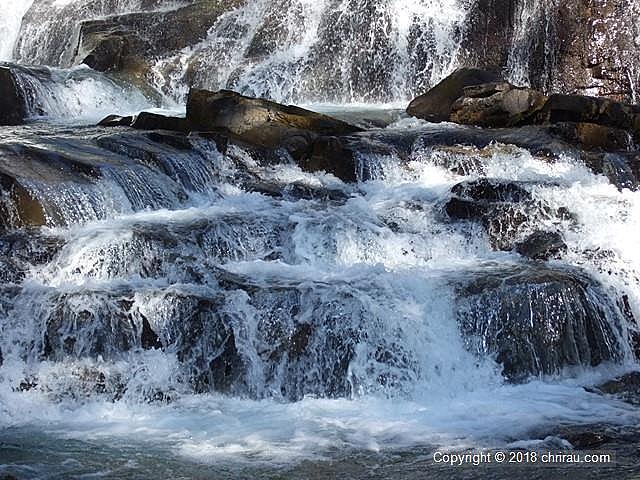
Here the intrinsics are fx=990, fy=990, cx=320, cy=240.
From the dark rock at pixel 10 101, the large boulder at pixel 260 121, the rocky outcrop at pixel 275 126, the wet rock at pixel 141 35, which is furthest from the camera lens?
the wet rock at pixel 141 35

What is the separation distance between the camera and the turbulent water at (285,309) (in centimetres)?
698

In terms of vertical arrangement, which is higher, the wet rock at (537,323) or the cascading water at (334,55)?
the cascading water at (334,55)

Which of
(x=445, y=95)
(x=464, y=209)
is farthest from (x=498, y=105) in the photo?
(x=464, y=209)

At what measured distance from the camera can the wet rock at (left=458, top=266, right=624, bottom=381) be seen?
8.17m

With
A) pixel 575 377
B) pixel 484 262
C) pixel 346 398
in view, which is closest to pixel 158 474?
pixel 346 398

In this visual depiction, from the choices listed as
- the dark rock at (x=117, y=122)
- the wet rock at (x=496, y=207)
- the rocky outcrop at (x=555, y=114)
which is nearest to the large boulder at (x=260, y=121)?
the dark rock at (x=117, y=122)

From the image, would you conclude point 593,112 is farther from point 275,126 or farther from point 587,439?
point 587,439

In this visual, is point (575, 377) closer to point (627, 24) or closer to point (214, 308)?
point (214, 308)

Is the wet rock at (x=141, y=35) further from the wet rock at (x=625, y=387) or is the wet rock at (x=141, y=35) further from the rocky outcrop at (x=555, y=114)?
the wet rock at (x=625, y=387)

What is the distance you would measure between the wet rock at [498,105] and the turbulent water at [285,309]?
1.64 meters

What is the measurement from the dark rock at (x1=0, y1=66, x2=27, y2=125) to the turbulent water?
2621 millimetres

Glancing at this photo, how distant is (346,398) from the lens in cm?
772

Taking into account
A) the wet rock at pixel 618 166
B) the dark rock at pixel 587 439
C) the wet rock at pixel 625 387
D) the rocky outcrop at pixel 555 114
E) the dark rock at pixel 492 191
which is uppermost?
the rocky outcrop at pixel 555 114

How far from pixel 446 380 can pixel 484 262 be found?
1.81 m
